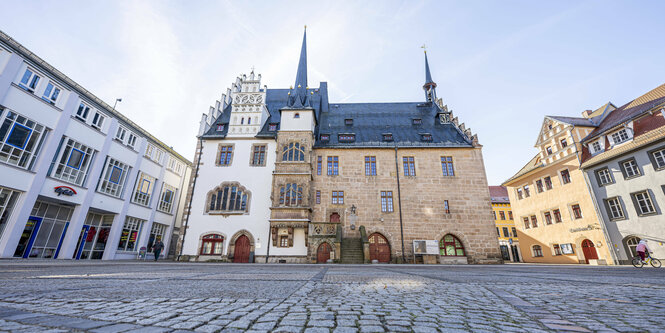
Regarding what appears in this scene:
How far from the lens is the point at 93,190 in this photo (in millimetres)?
16875

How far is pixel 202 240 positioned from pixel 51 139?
10.2 m

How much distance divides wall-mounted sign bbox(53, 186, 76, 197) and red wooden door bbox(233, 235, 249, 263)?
983 cm

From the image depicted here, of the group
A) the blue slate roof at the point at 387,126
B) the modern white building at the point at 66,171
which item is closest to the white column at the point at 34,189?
the modern white building at the point at 66,171

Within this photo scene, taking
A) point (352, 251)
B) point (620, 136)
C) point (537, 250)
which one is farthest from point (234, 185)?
point (620, 136)

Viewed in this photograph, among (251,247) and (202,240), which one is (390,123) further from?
(202,240)

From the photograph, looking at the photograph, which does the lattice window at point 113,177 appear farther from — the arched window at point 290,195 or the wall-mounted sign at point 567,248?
the wall-mounted sign at point 567,248

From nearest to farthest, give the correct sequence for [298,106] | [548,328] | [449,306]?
1. [548,328]
2. [449,306]
3. [298,106]

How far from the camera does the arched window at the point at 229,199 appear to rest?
66.3 ft

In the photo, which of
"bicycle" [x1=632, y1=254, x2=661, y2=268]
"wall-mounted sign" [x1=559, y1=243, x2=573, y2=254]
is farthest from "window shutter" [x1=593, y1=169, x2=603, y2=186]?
"bicycle" [x1=632, y1=254, x2=661, y2=268]

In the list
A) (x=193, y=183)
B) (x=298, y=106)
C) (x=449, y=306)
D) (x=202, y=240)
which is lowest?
(x=449, y=306)

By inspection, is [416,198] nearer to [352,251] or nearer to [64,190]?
[352,251]

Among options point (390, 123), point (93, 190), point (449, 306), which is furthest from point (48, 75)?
point (390, 123)

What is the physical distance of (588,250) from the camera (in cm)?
2038

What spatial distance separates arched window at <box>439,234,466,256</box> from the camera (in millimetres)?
19109
